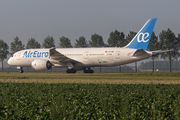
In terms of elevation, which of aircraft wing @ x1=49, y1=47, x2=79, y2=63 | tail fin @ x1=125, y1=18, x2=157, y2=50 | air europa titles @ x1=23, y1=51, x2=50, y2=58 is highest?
tail fin @ x1=125, y1=18, x2=157, y2=50

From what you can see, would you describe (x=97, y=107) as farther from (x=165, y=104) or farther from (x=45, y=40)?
(x=45, y=40)

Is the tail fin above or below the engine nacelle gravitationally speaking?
above

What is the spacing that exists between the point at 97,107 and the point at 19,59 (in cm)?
3859

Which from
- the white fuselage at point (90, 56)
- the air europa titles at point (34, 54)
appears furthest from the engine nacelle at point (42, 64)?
the air europa titles at point (34, 54)

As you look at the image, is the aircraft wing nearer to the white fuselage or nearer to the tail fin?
the white fuselage

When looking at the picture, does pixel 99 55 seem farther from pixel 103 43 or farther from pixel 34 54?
pixel 103 43

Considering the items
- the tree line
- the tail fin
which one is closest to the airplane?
the tail fin

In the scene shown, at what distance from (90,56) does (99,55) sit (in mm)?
1613

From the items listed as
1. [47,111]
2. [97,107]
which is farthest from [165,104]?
[47,111]

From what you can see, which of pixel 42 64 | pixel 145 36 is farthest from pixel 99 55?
pixel 42 64

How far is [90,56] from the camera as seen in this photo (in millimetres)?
42500

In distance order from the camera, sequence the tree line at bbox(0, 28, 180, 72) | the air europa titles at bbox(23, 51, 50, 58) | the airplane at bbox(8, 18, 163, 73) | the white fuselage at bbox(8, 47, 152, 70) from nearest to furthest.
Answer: the airplane at bbox(8, 18, 163, 73), the white fuselage at bbox(8, 47, 152, 70), the air europa titles at bbox(23, 51, 50, 58), the tree line at bbox(0, 28, 180, 72)

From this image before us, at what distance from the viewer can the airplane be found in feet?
133

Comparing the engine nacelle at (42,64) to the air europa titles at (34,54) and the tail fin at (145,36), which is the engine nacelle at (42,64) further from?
the tail fin at (145,36)
